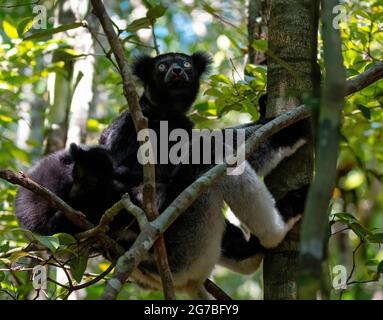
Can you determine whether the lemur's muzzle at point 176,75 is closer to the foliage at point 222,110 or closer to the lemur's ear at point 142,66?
the foliage at point 222,110

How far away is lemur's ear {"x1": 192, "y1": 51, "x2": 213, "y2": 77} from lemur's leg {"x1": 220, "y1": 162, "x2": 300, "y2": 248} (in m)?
2.21

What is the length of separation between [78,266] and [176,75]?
97.8 inches

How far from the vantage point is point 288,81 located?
181 inches

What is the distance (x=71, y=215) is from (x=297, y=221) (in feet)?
6.28

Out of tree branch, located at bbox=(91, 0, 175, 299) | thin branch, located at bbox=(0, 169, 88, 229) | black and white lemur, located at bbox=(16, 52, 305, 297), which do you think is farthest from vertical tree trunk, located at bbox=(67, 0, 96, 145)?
tree branch, located at bbox=(91, 0, 175, 299)

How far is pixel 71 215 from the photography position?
13.0 feet

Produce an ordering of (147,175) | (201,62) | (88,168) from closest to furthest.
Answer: (147,175) → (88,168) → (201,62)

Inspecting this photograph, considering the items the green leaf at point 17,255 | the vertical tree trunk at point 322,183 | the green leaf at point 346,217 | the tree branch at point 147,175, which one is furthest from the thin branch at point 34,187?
the vertical tree trunk at point 322,183

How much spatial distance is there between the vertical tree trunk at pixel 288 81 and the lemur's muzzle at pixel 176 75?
4.79 ft

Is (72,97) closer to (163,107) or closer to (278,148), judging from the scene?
(163,107)

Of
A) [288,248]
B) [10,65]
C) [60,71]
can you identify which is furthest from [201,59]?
[288,248]

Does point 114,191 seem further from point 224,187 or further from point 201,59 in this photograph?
point 201,59

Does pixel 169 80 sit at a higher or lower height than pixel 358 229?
higher

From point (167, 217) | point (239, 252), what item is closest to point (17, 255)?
point (167, 217)
